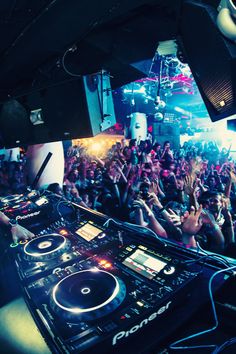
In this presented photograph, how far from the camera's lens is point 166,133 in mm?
14547

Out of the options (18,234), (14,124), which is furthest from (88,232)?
(14,124)

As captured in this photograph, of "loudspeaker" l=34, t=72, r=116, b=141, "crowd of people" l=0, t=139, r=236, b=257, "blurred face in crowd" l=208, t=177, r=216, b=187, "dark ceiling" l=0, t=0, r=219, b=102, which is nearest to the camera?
"dark ceiling" l=0, t=0, r=219, b=102

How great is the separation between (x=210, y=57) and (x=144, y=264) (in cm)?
97

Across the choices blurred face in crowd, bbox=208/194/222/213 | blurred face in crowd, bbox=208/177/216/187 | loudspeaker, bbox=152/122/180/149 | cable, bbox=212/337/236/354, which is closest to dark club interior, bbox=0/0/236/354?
cable, bbox=212/337/236/354

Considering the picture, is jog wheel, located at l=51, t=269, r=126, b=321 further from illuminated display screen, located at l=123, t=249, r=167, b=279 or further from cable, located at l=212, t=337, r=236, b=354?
cable, located at l=212, t=337, r=236, b=354

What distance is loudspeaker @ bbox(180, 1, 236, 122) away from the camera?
3.07 feet

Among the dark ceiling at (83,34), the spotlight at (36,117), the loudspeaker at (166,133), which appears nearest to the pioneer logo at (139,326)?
the dark ceiling at (83,34)

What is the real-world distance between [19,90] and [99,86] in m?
1.22

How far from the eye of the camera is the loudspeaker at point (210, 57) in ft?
3.07

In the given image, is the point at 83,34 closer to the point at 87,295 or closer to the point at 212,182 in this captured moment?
the point at 87,295

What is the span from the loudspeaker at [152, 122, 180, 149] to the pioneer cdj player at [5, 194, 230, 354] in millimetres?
13538

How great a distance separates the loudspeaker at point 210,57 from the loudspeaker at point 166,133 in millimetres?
13456

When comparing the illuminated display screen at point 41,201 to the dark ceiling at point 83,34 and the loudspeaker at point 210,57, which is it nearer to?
the dark ceiling at point 83,34

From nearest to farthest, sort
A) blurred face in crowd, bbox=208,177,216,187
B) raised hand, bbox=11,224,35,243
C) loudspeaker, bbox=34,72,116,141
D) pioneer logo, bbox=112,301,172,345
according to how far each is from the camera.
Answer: pioneer logo, bbox=112,301,172,345, raised hand, bbox=11,224,35,243, loudspeaker, bbox=34,72,116,141, blurred face in crowd, bbox=208,177,216,187
